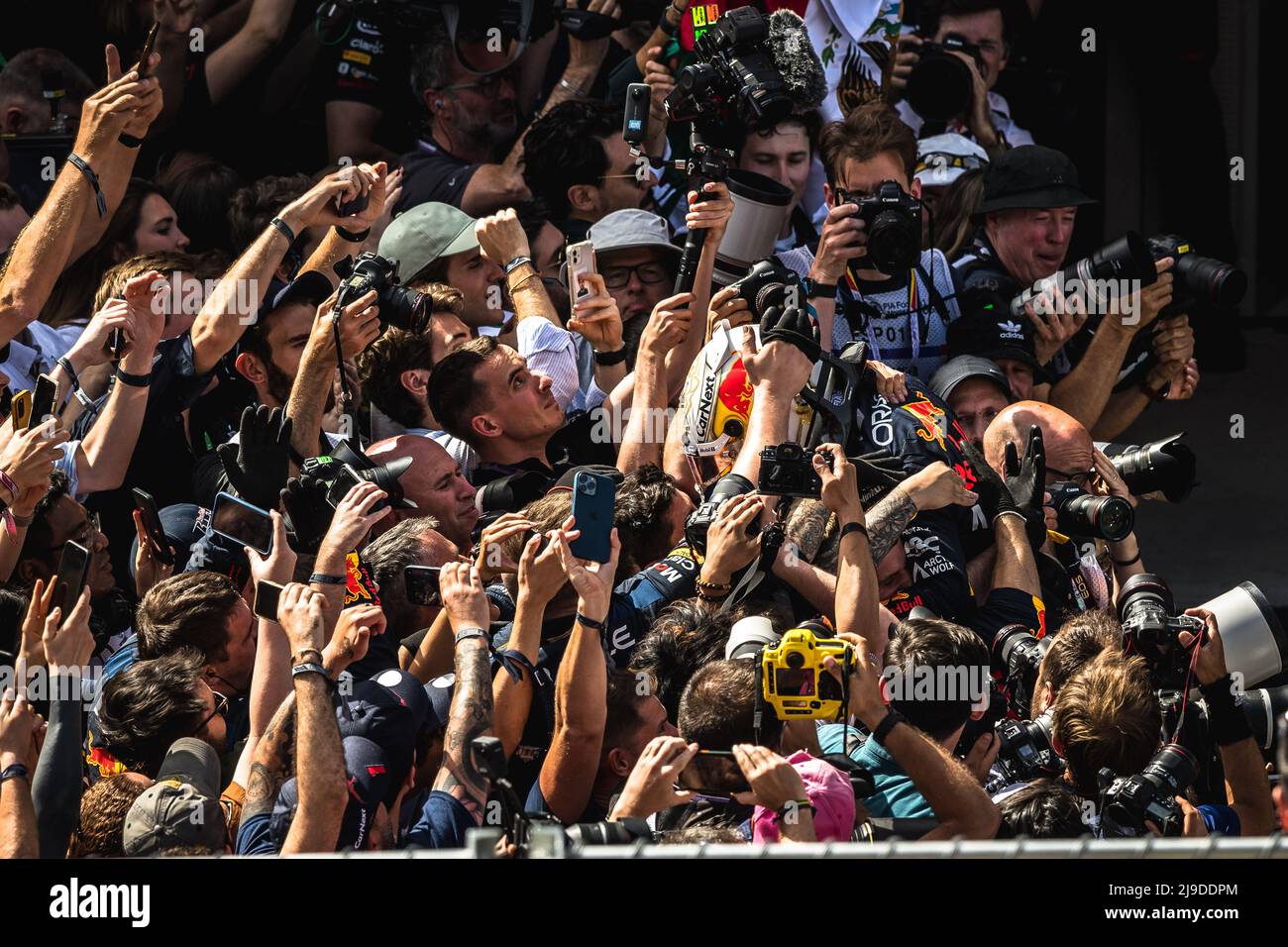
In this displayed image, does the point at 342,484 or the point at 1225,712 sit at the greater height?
the point at 342,484

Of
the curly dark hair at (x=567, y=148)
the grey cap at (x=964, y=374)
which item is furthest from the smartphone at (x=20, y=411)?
the grey cap at (x=964, y=374)

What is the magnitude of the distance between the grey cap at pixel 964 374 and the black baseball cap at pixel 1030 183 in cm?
80

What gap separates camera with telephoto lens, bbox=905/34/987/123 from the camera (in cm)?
766

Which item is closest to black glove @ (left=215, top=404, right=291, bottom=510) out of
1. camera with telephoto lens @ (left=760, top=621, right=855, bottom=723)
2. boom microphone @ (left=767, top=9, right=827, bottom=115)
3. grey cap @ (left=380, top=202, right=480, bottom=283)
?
grey cap @ (left=380, top=202, right=480, bottom=283)

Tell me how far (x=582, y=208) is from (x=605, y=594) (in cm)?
317

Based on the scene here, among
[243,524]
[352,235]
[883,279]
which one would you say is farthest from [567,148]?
[243,524]

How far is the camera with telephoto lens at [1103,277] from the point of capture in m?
6.59

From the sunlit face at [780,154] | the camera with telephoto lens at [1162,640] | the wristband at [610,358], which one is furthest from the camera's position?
the sunlit face at [780,154]

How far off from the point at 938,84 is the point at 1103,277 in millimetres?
1473

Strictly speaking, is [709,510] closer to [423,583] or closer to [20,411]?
[423,583]

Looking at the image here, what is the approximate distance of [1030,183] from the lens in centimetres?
695

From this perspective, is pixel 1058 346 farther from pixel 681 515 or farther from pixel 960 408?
pixel 681 515

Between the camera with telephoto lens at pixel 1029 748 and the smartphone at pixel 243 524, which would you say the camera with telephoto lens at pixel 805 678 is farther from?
the smartphone at pixel 243 524
